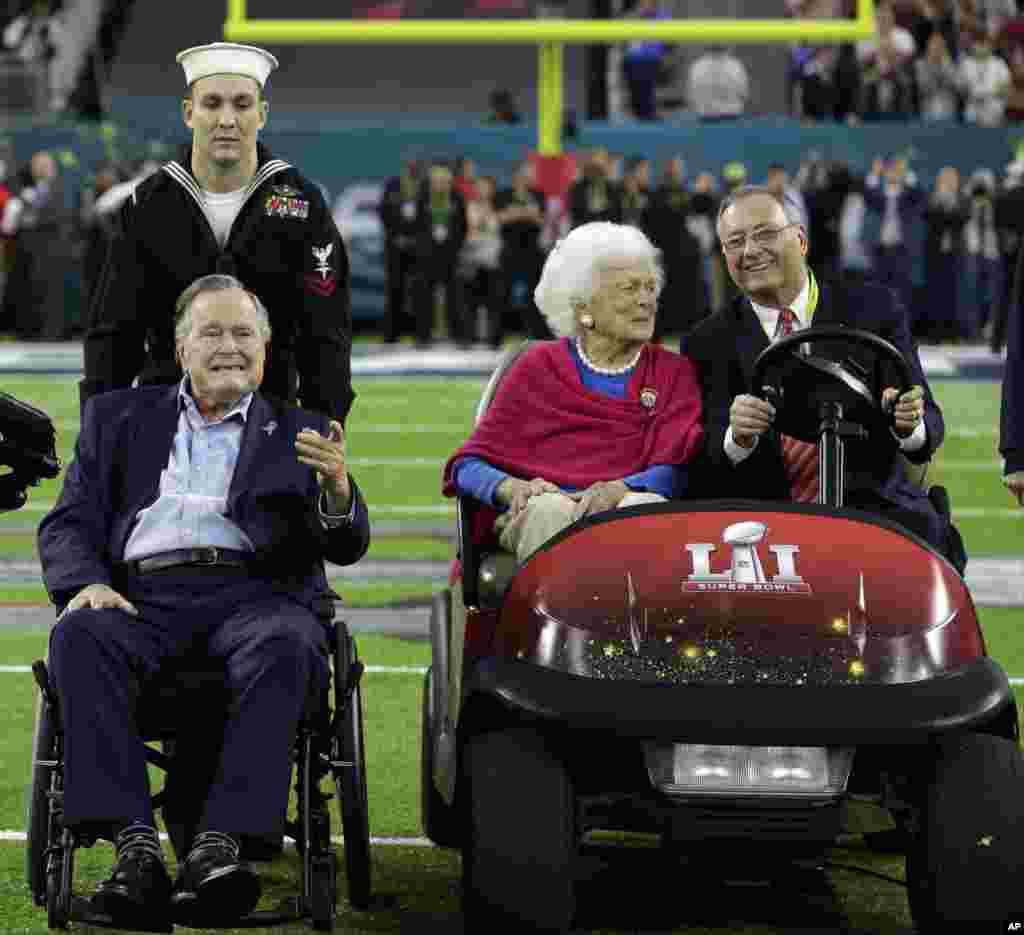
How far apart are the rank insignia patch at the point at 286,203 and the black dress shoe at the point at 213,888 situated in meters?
1.97

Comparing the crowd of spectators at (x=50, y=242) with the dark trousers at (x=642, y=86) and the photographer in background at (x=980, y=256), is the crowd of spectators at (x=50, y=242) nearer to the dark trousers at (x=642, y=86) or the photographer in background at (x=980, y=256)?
the dark trousers at (x=642, y=86)

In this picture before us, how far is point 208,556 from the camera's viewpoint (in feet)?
17.8

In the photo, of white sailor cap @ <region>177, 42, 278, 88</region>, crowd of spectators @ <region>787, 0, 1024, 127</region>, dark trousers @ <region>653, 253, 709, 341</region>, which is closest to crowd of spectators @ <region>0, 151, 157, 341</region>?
dark trousers @ <region>653, 253, 709, 341</region>

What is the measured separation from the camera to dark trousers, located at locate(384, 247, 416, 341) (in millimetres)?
23516

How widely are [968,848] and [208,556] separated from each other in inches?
67.2

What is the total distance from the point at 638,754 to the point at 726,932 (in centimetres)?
53

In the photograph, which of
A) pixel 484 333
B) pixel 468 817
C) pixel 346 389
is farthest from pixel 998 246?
pixel 468 817

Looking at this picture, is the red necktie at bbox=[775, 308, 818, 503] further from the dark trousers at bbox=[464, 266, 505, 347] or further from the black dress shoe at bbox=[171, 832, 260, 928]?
the dark trousers at bbox=[464, 266, 505, 347]

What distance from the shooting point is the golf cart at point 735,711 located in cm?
472

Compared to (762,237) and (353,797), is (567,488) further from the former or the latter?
(353,797)

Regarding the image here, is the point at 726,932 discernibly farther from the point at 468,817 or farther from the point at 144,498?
the point at 144,498

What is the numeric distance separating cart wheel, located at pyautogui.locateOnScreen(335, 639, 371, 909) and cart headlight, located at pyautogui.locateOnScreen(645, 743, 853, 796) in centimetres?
70

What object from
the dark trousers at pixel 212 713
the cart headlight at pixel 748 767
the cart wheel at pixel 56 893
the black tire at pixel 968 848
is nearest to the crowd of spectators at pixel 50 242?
the dark trousers at pixel 212 713

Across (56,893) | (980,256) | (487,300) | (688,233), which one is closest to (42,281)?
(487,300)
